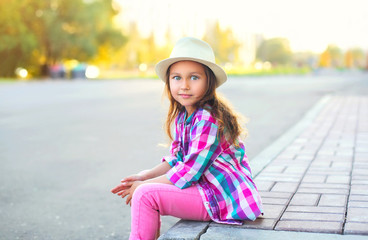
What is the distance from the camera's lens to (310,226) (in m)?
2.82

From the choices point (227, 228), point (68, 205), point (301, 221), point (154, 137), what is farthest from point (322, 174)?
point (154, 137)

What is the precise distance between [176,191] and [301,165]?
7.28 feet

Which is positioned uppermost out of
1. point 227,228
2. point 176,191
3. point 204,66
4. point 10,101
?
point 204,66

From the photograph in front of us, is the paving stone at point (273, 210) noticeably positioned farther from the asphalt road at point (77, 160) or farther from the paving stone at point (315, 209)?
the asphalt road at point (77, 160)

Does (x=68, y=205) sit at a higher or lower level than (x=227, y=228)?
lower

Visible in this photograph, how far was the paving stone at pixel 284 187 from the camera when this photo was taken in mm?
3719

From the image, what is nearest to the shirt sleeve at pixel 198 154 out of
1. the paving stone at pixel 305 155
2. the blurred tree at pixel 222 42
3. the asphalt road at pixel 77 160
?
the asphalt road at pixel 77 160

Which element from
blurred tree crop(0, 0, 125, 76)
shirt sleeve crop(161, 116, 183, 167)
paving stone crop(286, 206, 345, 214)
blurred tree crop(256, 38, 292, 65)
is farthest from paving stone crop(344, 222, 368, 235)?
blurred tree crop(256, 38, 292, 65)

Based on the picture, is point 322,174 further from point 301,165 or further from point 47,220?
point 47,220

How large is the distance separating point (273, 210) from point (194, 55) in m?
1.08

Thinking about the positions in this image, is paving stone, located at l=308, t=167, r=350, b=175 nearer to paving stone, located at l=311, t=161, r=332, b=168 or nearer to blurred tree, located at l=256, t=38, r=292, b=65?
paving stone, located at l=311, t=161, r=332, b=168

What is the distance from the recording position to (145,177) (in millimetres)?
3082

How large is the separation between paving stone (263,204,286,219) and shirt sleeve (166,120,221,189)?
53cm

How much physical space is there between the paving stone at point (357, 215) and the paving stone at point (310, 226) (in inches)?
5.2
